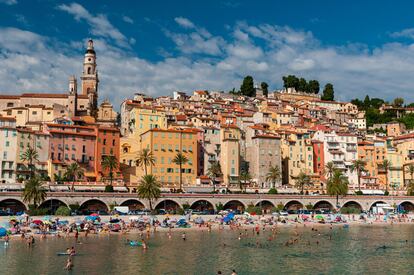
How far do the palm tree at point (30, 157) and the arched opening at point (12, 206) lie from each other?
44.8 ft

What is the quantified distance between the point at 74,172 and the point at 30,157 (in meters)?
8.11

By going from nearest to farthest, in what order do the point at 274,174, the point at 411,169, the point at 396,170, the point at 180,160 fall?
the point at 180,160
the point at 274,174
the point at 411,169
the point at 396,170

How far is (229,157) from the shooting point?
4437 inches

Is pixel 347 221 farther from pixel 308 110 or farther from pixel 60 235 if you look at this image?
pixel 308 110

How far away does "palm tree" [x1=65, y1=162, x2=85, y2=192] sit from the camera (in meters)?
92.2

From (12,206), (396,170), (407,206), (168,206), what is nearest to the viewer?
(12,206)

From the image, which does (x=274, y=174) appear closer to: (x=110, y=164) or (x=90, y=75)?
(x=110, y=164)

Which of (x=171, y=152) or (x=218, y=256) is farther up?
(x=171, y=152)

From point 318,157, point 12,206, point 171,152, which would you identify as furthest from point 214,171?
point 12,206

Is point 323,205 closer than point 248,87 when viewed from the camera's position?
Yes

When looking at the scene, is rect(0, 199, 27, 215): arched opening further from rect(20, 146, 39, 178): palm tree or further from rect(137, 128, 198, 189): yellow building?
rect(137, 128, 198, 189): yellow building

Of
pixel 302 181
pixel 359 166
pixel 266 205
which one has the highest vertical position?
pixel 359 166

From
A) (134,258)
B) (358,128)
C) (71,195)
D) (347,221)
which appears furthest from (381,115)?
(134,258)

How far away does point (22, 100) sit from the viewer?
12825 centimetres
